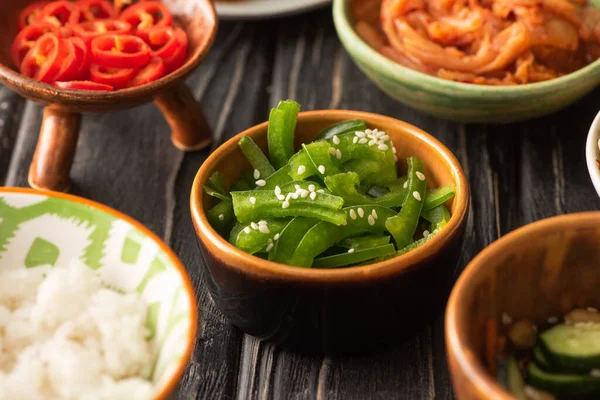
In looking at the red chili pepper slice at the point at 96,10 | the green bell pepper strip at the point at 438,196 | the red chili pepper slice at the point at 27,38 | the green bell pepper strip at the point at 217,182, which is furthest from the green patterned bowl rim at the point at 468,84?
the red chili pepper slice at the point at 27,38

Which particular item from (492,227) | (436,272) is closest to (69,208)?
(436,272)

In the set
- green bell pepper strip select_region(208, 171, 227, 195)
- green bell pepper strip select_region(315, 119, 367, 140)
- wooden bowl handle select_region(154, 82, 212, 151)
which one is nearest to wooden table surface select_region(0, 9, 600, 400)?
wooden bowl handle select_region(154, 82, 212, 151)

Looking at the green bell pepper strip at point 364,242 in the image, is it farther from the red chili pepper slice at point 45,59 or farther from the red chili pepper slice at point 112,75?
the red chili pepper slice at point 45,59

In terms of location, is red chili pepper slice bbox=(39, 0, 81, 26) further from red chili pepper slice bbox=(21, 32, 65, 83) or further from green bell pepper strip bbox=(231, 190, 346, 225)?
green bell pepper strip bbox=(231, 190, 346, 225)

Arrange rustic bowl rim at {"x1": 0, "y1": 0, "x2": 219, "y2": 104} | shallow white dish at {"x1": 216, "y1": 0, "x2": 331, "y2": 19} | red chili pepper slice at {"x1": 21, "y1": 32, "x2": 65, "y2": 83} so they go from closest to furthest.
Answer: rustic bowl rim at {"x1": 0, "y1": 0, "x2": 219, "y2": 104} → red chili pepper slice at {"x1": 21, "y1": 32, "x2": 65, "y2": 83} → shallow white dish at {"x1": 216, "y1": 0, "x2": 331, "y2": 19}

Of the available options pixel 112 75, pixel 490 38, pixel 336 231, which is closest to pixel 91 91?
pixel 112 75

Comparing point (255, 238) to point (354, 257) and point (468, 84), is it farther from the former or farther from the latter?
point (468, 84)
